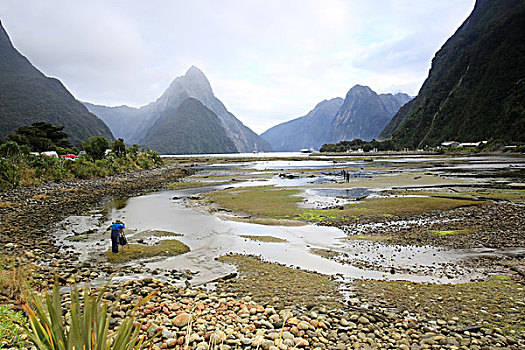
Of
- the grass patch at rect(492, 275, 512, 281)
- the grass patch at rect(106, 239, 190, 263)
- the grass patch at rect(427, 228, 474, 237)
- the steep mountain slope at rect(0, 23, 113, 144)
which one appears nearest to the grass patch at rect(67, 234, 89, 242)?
the grass patch at rect(106, 239, 190, 263)

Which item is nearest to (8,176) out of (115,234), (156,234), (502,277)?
(156,234)

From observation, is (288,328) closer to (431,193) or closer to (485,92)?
(431,193)

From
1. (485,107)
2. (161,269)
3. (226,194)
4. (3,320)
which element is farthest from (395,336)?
(485,107)

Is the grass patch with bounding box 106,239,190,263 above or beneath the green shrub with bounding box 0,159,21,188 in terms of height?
beneath

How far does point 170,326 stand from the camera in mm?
6883

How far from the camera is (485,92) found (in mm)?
137750

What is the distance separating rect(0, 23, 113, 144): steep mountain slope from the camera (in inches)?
A: 4712

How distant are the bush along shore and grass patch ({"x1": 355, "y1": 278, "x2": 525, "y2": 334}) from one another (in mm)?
225

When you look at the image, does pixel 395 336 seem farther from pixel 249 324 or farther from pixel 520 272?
pixel 520 272

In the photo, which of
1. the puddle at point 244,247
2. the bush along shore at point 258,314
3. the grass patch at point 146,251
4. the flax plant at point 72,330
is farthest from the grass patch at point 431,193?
the flax plant at point 72,330

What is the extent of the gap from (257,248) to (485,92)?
564ft

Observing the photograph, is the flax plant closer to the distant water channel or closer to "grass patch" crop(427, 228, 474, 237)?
the distant water channel

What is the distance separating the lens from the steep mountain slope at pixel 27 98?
120m

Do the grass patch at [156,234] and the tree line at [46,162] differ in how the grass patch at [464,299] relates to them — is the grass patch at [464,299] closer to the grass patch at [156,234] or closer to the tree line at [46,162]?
the grass patch at [156,234]
